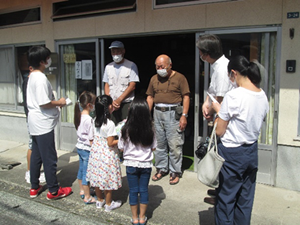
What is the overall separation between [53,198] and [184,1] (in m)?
3.40

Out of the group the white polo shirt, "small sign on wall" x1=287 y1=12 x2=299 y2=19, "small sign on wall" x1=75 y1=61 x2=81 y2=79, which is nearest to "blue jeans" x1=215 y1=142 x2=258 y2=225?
"small sign on wall" x1=287 y1=12 x2=299 y2=19

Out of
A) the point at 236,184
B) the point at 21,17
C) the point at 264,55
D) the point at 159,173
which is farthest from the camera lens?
the point at 21,17

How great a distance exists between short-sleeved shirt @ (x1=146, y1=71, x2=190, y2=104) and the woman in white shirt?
165 cm

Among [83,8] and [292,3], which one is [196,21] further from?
[83,8]

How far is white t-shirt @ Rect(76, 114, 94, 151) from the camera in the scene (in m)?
3.61

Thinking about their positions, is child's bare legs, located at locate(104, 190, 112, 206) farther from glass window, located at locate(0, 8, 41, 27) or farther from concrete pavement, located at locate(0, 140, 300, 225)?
glass window, located at locate(0, 8, 41, 27)

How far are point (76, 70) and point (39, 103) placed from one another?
96.5 inches

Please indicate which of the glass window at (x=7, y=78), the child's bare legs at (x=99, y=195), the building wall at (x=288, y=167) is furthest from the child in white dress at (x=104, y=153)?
the glass window at (x=7, y=78)

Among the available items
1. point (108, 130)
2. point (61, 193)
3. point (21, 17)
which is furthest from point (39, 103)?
point (21, 17)

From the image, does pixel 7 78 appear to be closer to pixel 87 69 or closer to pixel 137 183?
pixel 87 69

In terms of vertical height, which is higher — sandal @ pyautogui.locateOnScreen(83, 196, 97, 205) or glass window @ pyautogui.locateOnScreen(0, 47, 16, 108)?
glass window @ pyautogui.locateOnScreen(0, 47, 16, 108)

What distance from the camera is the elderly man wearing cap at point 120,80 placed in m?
4.84

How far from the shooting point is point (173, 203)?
3.79 m

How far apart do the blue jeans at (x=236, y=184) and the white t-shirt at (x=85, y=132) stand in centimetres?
162
